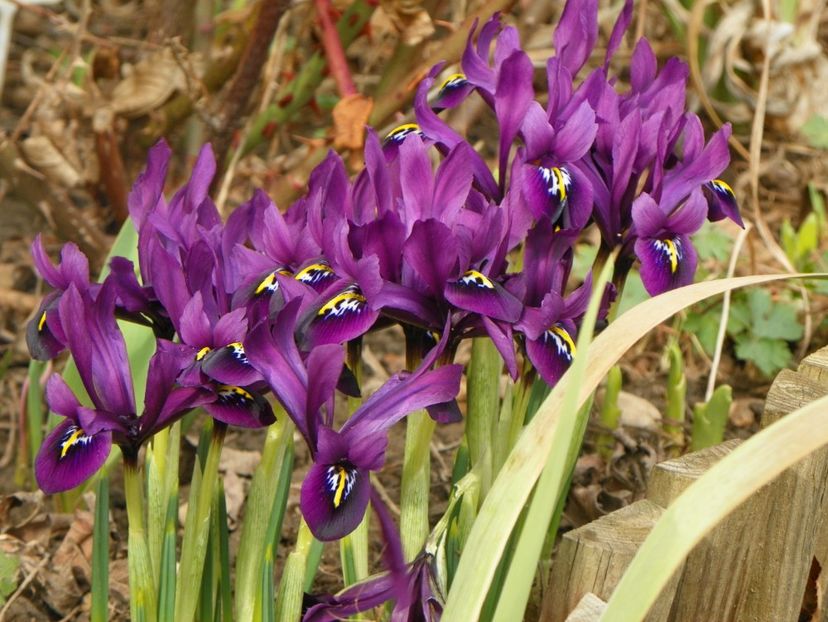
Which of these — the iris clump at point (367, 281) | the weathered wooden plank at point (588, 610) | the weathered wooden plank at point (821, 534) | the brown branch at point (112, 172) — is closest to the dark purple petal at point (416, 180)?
the iris clump at point (367, 281)

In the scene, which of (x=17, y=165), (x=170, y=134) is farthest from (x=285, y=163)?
(x=17, y=165)

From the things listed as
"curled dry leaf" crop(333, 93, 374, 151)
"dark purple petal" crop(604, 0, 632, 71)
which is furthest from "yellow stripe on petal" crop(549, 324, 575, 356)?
"curled dry leaf" crop(333, 93, 374, 151)

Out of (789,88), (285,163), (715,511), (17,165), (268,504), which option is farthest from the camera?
(789,88)

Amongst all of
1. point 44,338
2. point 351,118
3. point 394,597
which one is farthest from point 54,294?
point 351,118

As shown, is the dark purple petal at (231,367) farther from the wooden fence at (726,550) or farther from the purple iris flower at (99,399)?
the wooden fence at (726,550)

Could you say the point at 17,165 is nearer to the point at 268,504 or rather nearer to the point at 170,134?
the point at 170,134

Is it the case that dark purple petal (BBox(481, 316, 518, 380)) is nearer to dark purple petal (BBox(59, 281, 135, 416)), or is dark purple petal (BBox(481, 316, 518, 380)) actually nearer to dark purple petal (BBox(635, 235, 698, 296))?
dark purple petal (BBox(635, 235, 698, 296))

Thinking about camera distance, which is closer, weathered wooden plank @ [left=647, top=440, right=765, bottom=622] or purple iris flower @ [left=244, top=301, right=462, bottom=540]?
purple iris flower @ [left=244, top=301, right=462, bottom=540]
